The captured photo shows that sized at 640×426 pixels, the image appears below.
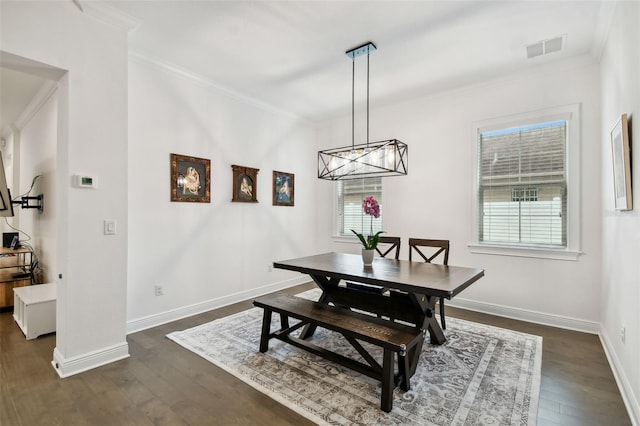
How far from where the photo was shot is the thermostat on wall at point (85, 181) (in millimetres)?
2393

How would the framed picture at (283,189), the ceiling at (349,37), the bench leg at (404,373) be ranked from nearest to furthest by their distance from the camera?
the bench leg at (404,373) → the ceiling at (349,37) → the framed picture at (283,189)

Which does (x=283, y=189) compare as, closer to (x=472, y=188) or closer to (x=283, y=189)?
(x=283, y=189)

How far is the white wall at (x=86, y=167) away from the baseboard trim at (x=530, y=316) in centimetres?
396

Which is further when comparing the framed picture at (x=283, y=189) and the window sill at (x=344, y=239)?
the window sill at (x=344, y=239)

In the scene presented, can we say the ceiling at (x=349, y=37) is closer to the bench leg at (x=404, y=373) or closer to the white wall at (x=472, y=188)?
the white wall at (x=472, y=188)

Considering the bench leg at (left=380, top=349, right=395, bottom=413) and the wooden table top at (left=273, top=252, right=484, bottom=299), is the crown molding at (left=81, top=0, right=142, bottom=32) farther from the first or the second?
the bench leg at (left=380, top=349, right=395, bottom=413)

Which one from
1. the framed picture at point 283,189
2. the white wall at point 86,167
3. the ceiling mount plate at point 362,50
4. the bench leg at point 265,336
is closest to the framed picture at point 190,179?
the white wall at point 86,167

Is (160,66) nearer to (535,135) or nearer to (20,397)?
(20,397)

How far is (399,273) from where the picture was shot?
2646 mm

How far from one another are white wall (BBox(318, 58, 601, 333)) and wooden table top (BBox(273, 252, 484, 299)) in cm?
138

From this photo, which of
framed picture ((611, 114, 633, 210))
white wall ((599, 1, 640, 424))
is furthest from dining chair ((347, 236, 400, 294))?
framed picture ((611, 114, 633, 210))

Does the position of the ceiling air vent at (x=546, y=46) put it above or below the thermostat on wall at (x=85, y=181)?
above

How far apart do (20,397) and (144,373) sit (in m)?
0.74

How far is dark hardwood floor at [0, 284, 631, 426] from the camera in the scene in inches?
74.4
